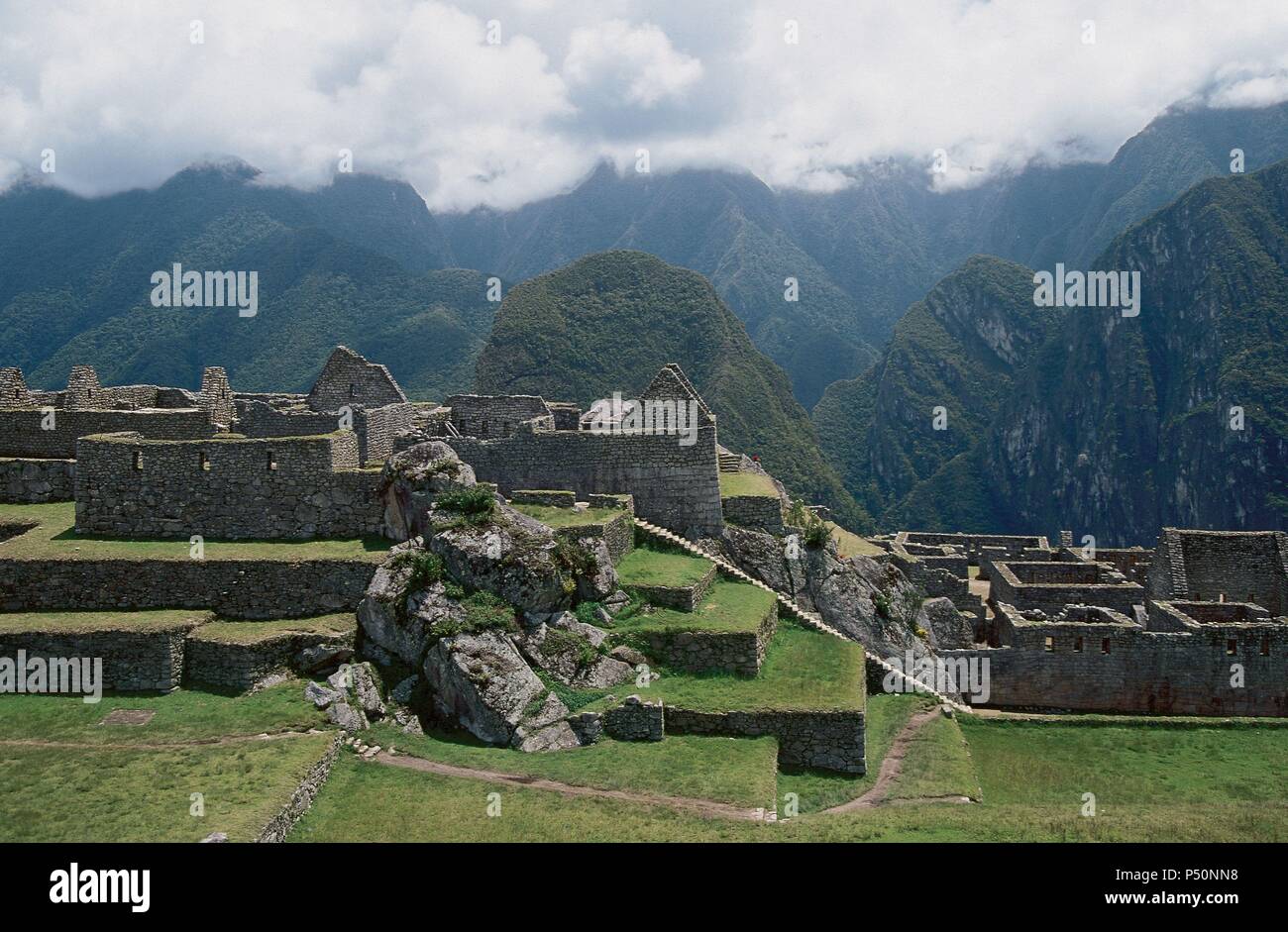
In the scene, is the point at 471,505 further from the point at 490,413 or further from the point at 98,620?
the point at 490,413

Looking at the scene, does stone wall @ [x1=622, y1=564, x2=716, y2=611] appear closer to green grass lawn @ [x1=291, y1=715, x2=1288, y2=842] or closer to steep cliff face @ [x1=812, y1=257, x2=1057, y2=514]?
green grass lawn @ [x1=291, y1=715, x2=1288, y2=842]

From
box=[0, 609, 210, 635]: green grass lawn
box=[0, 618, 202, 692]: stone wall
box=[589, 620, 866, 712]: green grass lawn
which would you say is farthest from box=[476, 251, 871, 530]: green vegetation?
box=[0, 618, 202, 692]: stone wall

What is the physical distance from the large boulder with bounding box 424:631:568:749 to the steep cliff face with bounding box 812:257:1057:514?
5229 inches

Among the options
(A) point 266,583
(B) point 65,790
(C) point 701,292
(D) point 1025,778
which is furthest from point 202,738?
(C) point 701,292

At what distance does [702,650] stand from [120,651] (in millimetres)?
10867

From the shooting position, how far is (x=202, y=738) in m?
14.9

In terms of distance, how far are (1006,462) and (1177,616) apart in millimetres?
151117

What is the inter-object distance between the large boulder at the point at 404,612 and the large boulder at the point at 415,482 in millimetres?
1866

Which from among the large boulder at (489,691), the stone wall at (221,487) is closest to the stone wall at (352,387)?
the stone wall at (221,487)

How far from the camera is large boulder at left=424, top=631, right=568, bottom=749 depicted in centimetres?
1620

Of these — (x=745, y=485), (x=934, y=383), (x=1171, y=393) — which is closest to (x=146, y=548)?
(x=745, y=485)

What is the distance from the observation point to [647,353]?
104 meters

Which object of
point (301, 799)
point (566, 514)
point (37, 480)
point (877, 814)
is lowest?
point (877, 814)

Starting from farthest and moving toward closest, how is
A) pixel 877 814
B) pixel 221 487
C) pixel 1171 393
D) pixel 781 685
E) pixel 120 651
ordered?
pixel 1171 393, pixel 221 487, pixel 781 685, pixel 120 651, pixel 877 814
